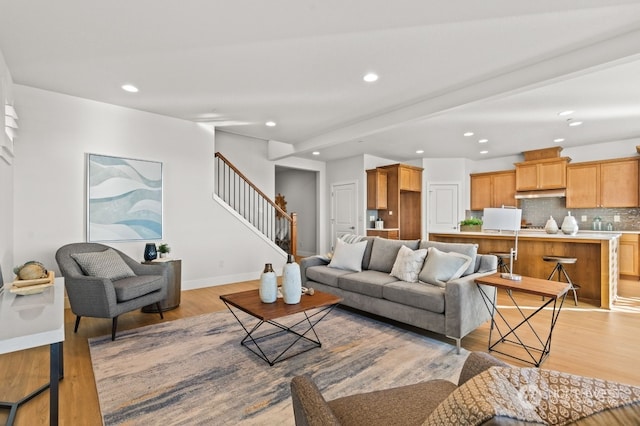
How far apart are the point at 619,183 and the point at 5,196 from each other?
31.3 ft

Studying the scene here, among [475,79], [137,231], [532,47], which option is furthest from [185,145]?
[532,47]

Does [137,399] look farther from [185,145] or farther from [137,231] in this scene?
[185,145]

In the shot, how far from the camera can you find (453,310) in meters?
2.64

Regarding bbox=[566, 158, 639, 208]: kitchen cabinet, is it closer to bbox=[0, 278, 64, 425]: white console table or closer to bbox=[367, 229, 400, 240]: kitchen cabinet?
bbox=[367, 229, 400, 240]: kitchen cabinet

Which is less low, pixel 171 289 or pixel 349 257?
pixel 349 257

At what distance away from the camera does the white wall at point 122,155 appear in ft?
11.9

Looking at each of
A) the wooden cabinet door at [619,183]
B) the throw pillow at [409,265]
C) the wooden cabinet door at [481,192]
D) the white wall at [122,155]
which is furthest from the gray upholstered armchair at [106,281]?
the wooden cabinet door at [619,183]

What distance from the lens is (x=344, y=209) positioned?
7.67m

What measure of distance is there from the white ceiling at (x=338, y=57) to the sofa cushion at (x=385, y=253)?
1686 mm

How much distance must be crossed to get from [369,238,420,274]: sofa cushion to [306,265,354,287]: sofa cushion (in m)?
0.36

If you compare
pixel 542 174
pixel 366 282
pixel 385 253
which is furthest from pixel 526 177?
pixel 366 282

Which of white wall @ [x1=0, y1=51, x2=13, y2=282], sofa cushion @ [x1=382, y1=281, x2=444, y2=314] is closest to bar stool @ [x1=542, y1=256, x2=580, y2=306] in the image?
sofa cushion @ [x1=382, y1=281, x2=444, y2=314]

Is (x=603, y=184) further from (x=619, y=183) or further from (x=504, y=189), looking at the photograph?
(x=504, y=189)

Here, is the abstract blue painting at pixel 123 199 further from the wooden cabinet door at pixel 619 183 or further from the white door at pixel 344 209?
the wooden cabinet door at pixel 619 183
